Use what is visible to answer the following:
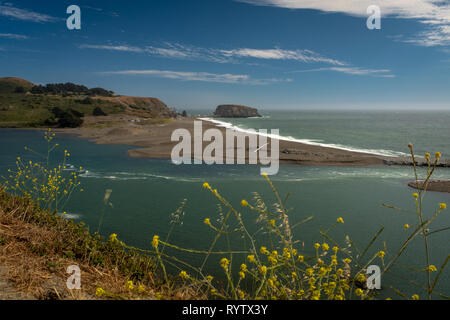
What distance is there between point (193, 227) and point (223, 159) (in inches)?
580

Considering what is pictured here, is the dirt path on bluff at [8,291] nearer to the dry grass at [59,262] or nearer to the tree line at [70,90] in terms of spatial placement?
the dry grass at [59,262]

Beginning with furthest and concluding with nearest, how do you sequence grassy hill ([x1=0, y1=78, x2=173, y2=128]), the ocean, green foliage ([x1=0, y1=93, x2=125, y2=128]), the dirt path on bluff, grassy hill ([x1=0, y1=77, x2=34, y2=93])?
1. grassy hill ([x1=0, y1=77, x2=34, y2=93])
2. grassy hill ([x1=0, y1=78, x2=173, y2=128])
3. green foliage ([x1=0, y1=93, x2=125, y2=128])
4. the ocean
5. the dirt path on bluff

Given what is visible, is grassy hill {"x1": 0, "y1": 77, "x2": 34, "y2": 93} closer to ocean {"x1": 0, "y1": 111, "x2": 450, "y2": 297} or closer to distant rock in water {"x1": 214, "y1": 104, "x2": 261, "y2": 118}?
distant rock in water {"x1": 214, "y1": 104, "x2": 261, "y2": 118}

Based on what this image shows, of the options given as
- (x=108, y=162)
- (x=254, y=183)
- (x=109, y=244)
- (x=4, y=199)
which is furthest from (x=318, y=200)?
(x=108, y=162)

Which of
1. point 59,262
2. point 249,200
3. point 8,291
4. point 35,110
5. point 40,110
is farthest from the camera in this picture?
point 40,110

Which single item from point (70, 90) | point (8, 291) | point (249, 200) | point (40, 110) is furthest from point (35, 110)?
point (8, 291)

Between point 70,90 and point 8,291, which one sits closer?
point 8,291

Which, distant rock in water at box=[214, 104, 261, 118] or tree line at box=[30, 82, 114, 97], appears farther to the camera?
distant rock in water at box=[214, 104, 261, 118]

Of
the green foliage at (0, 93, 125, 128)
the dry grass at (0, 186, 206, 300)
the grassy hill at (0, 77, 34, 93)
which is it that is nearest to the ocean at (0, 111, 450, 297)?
the dry grass at (0, 186, 206, 300)

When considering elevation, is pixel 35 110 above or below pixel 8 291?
above

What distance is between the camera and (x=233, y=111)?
483ft

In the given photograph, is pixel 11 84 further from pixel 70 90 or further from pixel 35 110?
pixel 35 110

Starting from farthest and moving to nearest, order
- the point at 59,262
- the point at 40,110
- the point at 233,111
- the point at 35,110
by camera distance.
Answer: the point at 233,111 < the point at 40,110 < the point at 35,110 < the point at 59,262

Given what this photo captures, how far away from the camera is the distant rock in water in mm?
146625
